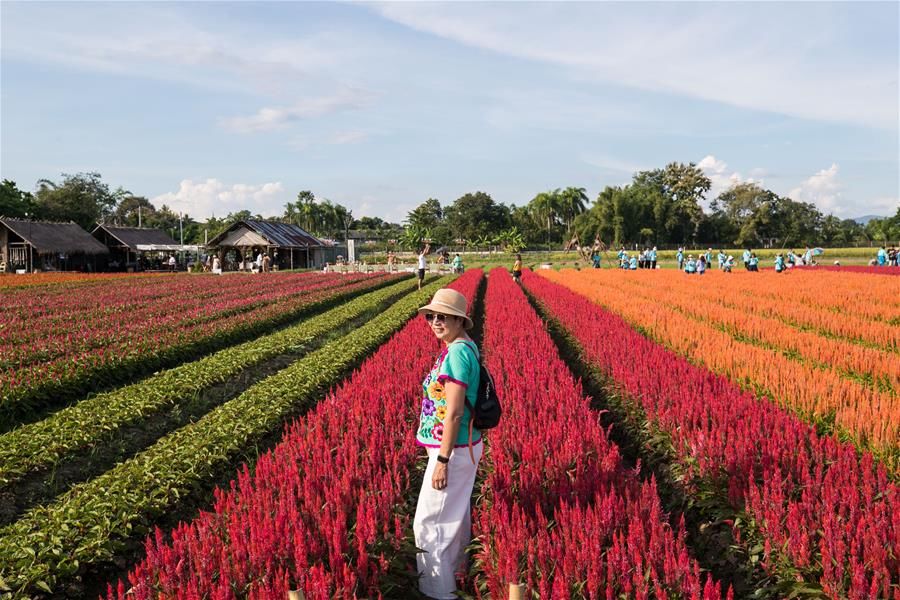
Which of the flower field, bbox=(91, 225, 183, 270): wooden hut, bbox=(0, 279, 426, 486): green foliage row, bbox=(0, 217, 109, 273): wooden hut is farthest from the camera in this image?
bbox=(91, 225, 183, 270): wooden hut

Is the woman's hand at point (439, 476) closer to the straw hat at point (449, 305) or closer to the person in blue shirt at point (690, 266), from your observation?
the straw hat at point (449, 305)

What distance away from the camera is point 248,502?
151 inches

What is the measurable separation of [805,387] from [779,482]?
3158 mm

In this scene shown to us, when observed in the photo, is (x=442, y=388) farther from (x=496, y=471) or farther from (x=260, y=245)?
(x=260, y=245)

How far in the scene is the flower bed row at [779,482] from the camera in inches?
121

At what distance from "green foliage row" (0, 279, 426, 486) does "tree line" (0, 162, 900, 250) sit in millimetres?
64662

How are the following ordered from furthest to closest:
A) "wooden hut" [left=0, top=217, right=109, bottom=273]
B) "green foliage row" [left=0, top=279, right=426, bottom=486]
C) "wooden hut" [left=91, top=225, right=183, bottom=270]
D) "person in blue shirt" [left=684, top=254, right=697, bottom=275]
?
"wooden hut" [left=91, top=225, right=183, bottom=270], "wooden hut" [left=0, top=217, right=109, bottom=273], "person in blue shirt" [left=684, top=254, right=697, bottom=275], "green foliage row" [left=0, top=279, right=426, bottom=486]

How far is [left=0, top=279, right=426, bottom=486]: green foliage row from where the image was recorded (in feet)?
20.6

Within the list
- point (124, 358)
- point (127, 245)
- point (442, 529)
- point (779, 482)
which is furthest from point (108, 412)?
point (127, 245)

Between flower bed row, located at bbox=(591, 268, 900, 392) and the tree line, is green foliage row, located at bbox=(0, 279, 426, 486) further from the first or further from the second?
the tree line

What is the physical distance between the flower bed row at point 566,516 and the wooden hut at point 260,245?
49457mm

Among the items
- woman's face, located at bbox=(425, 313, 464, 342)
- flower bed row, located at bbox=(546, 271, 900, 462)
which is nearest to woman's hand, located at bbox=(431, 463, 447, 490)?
woman's face, located at bbox=(425, 313, 464, 342)

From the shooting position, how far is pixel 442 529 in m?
3.60

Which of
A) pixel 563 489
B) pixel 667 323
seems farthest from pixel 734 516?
pixel 667 323
